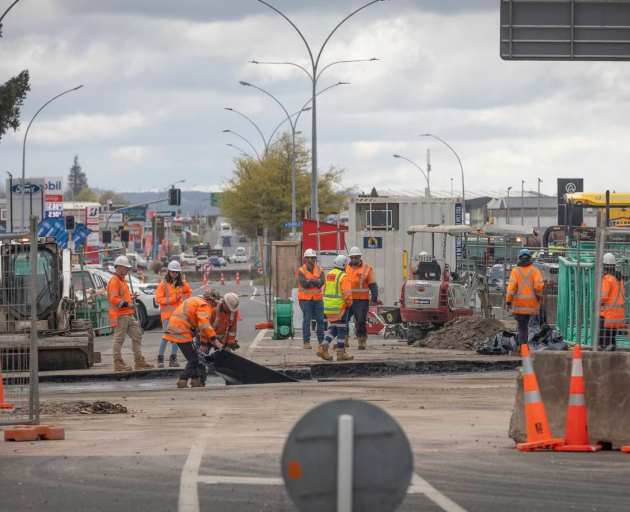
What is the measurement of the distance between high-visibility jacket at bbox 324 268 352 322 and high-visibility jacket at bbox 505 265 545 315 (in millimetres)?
2789

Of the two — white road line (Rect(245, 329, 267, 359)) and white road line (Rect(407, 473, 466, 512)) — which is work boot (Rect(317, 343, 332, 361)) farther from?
white road line (Rect(407, 473, 466, 512))

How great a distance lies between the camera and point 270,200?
80.9m

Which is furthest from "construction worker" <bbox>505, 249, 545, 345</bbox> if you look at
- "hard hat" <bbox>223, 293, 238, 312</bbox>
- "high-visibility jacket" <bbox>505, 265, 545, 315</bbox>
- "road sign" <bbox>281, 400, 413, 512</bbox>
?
"road sign" <bbox>281, 400, 413, 512</bbox>

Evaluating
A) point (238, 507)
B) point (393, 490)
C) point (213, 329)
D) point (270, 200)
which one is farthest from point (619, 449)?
point (270, 200)

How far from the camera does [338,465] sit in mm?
5027

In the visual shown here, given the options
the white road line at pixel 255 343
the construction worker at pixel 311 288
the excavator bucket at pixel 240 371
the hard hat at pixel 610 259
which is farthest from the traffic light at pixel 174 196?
the hard hat at pixel 610 259

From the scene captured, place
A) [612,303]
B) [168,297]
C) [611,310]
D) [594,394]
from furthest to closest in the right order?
1. [168,297]
2. [612,303]
3. [611,310]
4. [594,394]

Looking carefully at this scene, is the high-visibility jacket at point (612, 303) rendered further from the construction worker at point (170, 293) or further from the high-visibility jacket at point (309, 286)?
the high-visibility jacket at point (309, 286)

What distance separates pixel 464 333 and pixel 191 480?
46.4 ft

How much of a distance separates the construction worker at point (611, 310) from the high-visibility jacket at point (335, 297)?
6.14 metres

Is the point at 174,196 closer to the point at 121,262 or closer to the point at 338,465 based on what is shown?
the point at 121,262

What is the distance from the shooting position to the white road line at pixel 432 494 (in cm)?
764

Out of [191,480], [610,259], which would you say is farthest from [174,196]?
[191,480]

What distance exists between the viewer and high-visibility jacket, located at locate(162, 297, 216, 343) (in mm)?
15758
